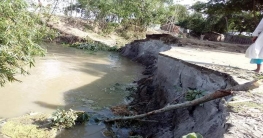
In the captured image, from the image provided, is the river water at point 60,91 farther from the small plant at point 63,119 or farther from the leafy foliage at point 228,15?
the leafy foliage at point 228,15

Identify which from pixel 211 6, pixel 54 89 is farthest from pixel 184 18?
pixel 54 89

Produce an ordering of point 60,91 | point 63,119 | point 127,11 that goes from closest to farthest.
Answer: point 63,119 → point 60,91 → point 127,11

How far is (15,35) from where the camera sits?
383cm

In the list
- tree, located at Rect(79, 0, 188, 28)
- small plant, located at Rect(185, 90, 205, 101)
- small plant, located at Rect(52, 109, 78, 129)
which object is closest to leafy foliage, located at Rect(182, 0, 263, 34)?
tree, located at Rect(79, 0, 188, 28)

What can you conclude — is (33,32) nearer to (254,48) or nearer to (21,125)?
(21,125)

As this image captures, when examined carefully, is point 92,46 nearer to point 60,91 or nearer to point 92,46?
point 92,46

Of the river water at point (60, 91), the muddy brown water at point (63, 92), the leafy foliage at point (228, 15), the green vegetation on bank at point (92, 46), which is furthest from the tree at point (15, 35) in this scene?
the green vegetation on bank at point (92, 46)

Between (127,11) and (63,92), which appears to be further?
(127,11)

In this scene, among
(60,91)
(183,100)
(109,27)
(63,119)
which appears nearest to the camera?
(183,100)

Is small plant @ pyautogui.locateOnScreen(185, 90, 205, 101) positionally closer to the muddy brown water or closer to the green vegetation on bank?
the muddy brown water

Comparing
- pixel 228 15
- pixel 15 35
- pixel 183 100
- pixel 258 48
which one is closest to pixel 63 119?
pixel 15 35

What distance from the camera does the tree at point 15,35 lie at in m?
3.72

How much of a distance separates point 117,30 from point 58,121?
22.2m

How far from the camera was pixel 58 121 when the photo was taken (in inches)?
189
